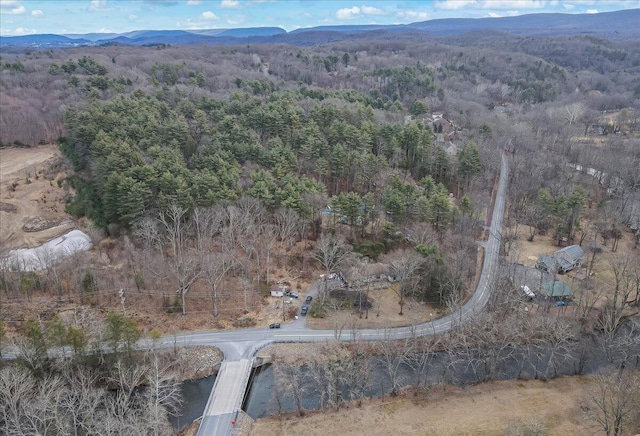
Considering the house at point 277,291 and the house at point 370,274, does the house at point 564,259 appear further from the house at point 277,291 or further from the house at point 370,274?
the house at point 277,291

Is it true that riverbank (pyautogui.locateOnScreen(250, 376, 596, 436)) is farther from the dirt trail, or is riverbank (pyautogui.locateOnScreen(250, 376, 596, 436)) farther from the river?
the dirt trail

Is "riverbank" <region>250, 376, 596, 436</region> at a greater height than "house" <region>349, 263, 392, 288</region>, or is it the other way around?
"house" <region>349, 263, 392, 288</region>

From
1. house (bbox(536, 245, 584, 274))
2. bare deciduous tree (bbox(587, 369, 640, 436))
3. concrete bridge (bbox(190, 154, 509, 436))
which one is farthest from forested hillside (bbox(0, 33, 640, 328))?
bare deciduous tree (bbox(587, 369, 640, 436))

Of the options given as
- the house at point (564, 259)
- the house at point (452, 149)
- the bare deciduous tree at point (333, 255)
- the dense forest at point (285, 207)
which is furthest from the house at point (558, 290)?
the house at point (452, 149)

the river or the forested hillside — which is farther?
the forested hillside

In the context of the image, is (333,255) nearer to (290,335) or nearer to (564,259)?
(290,335)

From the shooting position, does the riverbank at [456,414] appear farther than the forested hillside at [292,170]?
No
